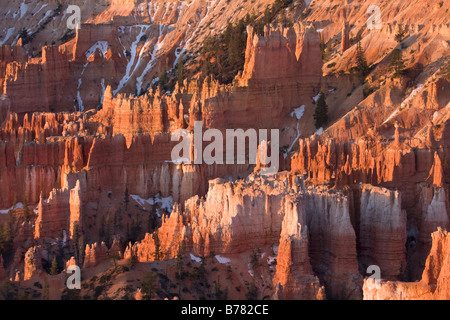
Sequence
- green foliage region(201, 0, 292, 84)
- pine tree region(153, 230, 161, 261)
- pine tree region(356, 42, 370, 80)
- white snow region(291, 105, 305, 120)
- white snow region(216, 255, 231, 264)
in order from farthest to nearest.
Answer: green foliage region(201, 0, 292, 84) → pine tree region(356, 42, 370, 80) → white snow region(291, 105, 305, 120) → pine tree region(153, 230, 161, 261) → white snow region(216, 255, 231, 264)

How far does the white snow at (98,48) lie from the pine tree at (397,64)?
139ft

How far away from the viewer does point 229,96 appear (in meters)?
85.3

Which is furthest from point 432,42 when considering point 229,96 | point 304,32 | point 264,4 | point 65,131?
point 264,4

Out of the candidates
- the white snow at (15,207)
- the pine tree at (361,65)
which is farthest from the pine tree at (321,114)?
the white snow at (15,207)

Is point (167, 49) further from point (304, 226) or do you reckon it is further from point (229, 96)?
point (304, 226)

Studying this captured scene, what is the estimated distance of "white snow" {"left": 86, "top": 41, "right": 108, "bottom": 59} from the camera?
117938 mm

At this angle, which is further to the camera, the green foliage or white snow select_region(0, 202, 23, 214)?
the green foliage

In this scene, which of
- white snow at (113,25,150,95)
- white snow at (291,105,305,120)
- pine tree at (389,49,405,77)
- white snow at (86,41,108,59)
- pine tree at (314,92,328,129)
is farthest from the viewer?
white snow at (86,41,108,59)

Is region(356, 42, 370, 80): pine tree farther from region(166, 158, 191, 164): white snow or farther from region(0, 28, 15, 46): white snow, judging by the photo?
region(0, 28, 15, 46): white snow

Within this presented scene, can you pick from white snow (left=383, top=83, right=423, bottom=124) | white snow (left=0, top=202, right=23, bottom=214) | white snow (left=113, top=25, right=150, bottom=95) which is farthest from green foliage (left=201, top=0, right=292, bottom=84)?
white snow (left=0, top=202, right=23, bottom=214)

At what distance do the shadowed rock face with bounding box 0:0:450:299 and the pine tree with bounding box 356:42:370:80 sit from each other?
22.5 inches

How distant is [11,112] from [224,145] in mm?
26390

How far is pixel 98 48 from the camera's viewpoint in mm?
118688

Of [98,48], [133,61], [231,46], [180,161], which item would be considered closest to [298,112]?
[180,161]
